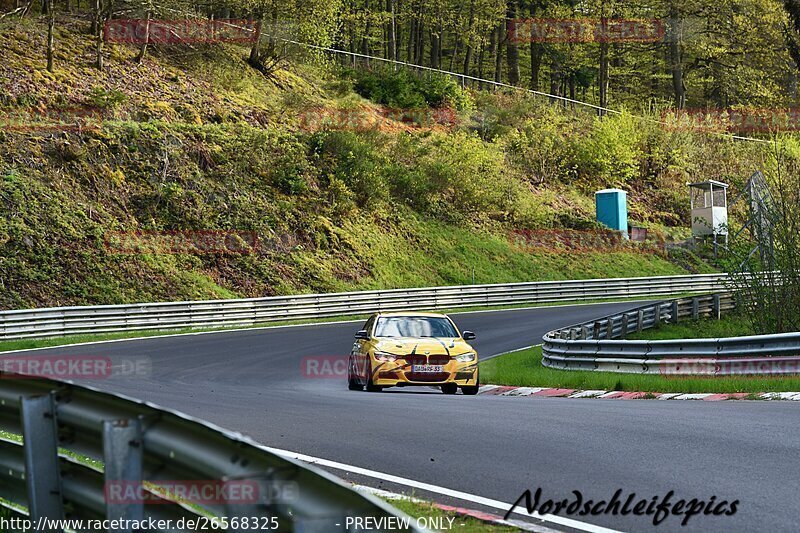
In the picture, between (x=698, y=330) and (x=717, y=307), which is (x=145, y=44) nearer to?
(x=717, y=307)

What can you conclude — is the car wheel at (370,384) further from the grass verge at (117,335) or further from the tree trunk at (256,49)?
the tree trunk at (256,49)

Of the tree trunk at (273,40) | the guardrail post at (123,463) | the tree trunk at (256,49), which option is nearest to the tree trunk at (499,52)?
the tree trunk at (273,40)

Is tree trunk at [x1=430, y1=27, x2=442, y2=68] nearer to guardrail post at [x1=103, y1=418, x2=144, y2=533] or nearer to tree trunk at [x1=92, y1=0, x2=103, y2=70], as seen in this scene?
tree trunk at [x1=92, y1=0, x2=103, y2=70]

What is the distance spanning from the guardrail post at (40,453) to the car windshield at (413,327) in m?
12.5

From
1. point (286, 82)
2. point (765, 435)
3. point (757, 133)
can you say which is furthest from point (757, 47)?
point (765, 435)

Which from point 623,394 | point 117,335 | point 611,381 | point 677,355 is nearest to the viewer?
point 623,394

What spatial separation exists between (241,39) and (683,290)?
25.4m

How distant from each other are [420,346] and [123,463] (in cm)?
1270

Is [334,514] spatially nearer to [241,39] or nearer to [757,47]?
[241,39]

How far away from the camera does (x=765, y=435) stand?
9461 mm

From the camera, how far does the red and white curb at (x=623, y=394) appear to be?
→ 13953 millimetres

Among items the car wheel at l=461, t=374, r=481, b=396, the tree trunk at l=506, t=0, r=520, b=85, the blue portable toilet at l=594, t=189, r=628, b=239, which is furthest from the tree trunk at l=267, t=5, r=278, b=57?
the car wheel at l=461, t=374, r=481, b=396

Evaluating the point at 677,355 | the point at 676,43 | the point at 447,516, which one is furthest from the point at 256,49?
the point at 447,516

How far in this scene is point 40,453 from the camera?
489 centimetres
